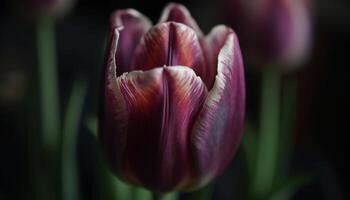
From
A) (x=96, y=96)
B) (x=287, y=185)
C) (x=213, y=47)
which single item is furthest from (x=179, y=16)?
(x=96, y=96)

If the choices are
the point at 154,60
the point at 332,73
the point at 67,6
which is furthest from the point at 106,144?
the point at 332,73

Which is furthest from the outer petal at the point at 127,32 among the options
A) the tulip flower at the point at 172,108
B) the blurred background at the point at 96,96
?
the blurred background at the point at 96,96

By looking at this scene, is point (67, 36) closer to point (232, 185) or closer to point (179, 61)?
point (232, 185)

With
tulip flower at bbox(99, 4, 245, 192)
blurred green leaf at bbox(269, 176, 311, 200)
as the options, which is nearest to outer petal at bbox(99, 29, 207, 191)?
tulip flower at bbox(99, 4, 245, 192)

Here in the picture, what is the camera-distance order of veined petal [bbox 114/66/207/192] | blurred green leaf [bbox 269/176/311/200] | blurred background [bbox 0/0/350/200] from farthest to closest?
blurred background [bbox 0/0/350/200], blurred green leaf [bbox 269/176/311/200], veined petal [bbox 114/66/207/192]

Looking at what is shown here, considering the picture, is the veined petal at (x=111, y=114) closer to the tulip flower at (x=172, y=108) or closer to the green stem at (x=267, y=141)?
the tulip flower at (x=172, y=108)

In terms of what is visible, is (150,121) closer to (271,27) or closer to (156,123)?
(156,123)

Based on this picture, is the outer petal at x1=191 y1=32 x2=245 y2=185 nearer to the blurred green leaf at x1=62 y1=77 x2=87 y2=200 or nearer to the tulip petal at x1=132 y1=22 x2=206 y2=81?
the tulip petal at x1=132 y1=22 x2=206 y2=81
